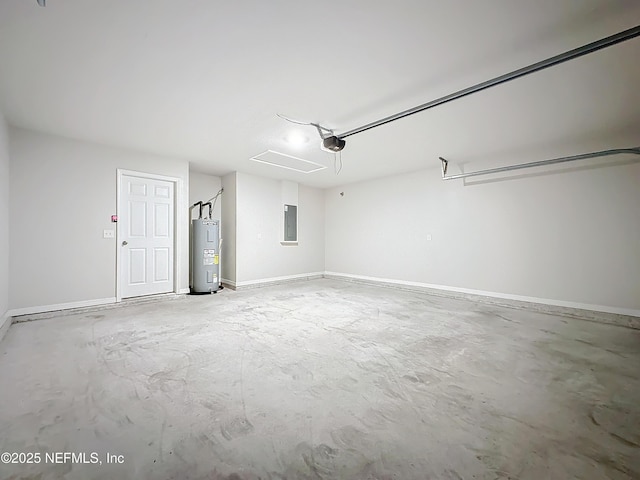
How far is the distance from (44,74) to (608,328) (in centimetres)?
707

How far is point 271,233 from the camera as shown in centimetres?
687

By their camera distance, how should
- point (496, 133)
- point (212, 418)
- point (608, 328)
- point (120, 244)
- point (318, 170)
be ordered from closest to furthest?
point (212, 418)
point (608, 328)
point (496, 133)
point (120, 244)
point (318, 170)

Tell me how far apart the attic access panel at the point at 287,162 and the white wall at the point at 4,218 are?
3.22m

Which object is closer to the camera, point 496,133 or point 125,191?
point 496,133

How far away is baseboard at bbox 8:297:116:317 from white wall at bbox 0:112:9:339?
162mm

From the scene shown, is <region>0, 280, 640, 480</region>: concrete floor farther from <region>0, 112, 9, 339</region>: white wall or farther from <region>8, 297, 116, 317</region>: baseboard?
<region>0, 112, 9, 339</region>: white wall

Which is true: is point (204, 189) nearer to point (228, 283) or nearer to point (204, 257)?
point (204, 257)

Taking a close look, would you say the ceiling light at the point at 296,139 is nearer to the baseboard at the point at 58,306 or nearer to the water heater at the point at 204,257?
the water heater at the point at 204,257

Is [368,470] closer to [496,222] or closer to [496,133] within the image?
[496,133]

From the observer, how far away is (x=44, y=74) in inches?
100

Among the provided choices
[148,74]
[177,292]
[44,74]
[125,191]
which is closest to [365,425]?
[148,74]

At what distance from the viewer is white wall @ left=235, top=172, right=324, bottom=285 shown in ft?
20.6

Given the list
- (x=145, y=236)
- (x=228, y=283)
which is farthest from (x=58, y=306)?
(x=228, y=283)

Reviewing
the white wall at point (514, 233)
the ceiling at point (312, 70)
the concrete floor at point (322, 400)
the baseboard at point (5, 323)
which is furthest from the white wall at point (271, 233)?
the baseboard at point (5, 323)
